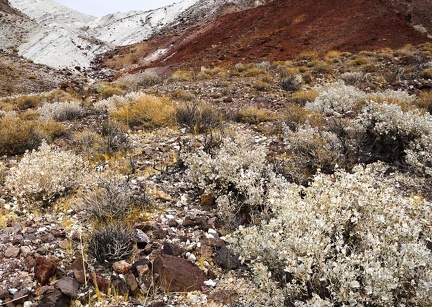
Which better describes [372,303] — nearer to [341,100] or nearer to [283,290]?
[283,290]

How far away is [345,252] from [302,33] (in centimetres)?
2482

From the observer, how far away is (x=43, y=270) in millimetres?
2992

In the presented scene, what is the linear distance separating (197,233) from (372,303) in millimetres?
2082

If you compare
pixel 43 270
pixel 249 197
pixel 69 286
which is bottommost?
pixel 249 197

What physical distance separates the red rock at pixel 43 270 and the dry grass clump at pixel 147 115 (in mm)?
4931

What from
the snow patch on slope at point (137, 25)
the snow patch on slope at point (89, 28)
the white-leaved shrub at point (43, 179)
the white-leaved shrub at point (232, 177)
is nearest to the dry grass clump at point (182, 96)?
the white-leaved shrub at point (232, 177)

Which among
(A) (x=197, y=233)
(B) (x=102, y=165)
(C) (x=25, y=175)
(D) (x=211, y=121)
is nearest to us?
(A) (x=197, y=233)

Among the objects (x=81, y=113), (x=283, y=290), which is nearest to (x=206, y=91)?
(x=81, y=113)

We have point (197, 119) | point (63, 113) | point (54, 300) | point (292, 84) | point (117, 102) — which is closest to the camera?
point (54, 300)

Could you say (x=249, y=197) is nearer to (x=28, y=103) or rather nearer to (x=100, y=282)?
(x=100, y=282)

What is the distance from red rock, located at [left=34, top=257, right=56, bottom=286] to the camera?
296cm

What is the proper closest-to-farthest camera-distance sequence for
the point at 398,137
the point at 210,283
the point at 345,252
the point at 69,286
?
the point at 345,252 → the point at 69,286 → the point at 210,283 → the point at 398,137

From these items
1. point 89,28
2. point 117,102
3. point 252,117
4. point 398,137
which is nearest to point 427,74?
point 252,117

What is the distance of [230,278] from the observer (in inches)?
125
